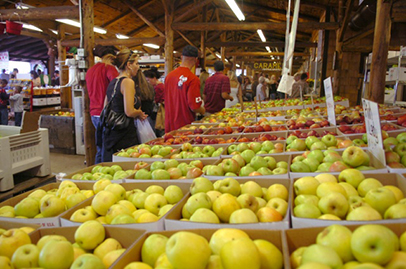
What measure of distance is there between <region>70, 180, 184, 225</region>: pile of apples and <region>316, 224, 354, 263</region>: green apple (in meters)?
0.82

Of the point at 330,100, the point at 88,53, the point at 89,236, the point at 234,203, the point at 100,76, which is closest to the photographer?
the point at 89,236

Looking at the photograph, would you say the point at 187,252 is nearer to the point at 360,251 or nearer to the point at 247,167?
the point at 360,251

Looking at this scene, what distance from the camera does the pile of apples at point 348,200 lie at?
1.36 m

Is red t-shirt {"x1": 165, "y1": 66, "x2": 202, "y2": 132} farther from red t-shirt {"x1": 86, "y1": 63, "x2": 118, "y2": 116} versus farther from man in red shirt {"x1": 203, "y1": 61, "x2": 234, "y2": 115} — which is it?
man in red shirt {"x1": 203, "y1": 61, "x2": 234, "y2": 115}

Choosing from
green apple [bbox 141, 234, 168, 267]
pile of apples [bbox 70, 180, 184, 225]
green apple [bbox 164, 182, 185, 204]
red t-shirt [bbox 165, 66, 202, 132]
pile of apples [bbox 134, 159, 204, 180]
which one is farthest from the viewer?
red t-shirt [bbox 165, 66, 202, 132]

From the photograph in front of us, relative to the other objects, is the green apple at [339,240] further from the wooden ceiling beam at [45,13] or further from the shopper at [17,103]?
the shopper at [17,103]

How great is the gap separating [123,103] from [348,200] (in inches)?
111

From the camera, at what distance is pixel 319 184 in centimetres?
178

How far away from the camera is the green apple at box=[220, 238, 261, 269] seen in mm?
991

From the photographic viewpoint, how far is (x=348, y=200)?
5.18ft

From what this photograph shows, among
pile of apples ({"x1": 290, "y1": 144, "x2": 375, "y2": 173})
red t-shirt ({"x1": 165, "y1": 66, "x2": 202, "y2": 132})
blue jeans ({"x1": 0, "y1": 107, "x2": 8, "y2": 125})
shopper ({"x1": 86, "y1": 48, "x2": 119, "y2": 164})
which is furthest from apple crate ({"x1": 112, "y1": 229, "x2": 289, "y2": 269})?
blue jeans ({"x1": 0, "y1": 107, "x2": 8, "y2": 125})

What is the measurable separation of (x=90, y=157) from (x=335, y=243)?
18.5 ft

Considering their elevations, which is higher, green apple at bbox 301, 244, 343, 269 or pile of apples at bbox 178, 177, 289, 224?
green apple at bbox 301, 244, 343, 269

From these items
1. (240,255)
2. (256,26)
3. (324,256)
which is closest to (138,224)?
(240,255)
